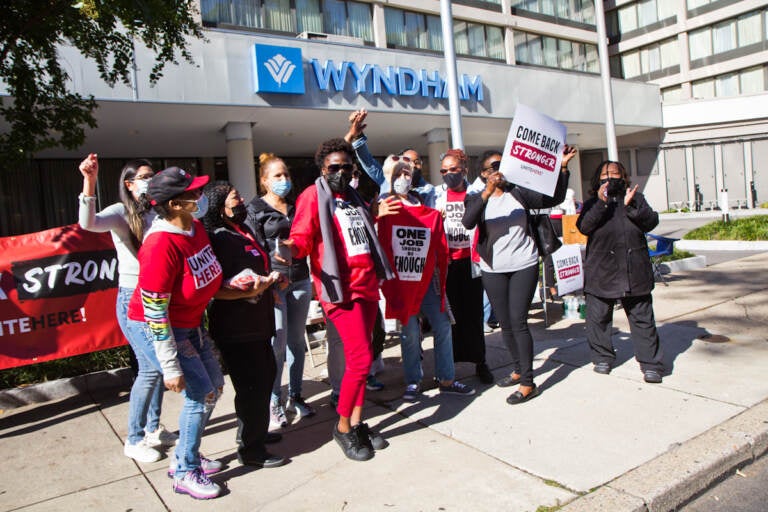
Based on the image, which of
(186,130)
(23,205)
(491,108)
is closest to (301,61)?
(186,130)

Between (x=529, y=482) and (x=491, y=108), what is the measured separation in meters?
17.5

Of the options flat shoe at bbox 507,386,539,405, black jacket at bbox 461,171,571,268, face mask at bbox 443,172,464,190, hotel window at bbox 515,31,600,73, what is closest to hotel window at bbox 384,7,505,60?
hotel window at bbox 515,31,600,73

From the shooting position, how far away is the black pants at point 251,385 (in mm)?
3582

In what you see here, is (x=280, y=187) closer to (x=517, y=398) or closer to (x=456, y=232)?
(x=456, y=232)

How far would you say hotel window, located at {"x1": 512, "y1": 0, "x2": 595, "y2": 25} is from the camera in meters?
26.3

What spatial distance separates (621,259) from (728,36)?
130 feet

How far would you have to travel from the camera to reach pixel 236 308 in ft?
11.6

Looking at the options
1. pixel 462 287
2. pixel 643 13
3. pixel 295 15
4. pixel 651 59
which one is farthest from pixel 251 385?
pixel 643 13

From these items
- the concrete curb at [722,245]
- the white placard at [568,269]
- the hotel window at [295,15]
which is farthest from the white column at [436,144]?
the white placard at [568,269]

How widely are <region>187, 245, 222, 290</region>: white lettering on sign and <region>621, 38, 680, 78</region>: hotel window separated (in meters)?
43.1

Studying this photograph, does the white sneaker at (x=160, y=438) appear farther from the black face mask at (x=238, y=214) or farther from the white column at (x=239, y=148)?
the white column at (x=239, y=148)

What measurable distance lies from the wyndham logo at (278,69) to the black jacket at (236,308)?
11.6m

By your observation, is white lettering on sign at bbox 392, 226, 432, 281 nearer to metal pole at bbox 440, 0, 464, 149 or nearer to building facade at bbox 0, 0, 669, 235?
metal pole at bbox 440, 0, 464, 149

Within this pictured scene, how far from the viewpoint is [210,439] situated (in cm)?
429
